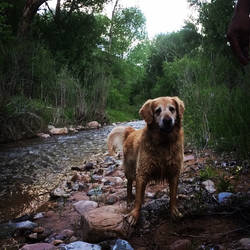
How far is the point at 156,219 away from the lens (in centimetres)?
290

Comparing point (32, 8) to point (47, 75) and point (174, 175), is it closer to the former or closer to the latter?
point (47, 75)

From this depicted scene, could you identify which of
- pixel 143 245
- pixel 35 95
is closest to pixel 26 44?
pixel 35 95

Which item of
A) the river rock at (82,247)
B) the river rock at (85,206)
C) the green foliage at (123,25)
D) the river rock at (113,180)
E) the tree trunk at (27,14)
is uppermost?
the green foliage at (123,25)

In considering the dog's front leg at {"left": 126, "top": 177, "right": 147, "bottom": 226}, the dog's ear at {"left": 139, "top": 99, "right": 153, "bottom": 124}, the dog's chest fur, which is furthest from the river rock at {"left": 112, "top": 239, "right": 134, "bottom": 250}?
the dog's ear at {"left": 139, "top": 99, "right": 153, "bottom": 124}

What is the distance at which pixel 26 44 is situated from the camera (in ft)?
43.5

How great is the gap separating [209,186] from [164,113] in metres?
1.18

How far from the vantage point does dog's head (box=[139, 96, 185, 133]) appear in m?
3.07

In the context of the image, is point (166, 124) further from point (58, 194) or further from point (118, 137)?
point (58, 194)

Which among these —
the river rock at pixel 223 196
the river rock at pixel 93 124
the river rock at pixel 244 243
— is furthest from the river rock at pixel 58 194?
the river rock at pixel 93 124

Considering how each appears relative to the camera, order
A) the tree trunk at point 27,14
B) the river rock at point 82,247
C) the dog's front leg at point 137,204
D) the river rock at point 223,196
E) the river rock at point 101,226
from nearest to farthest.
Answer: the river rock at point 82,247, the river rock at point 101,226, the dog's front leg at point 137,204, the river rock at point 223,196, the tree trunk at point 27,14

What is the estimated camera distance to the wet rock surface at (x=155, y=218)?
2.31 meters

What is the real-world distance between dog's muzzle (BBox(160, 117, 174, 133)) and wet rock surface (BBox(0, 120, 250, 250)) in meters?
0.76

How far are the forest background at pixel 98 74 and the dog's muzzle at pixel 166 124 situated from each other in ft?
5.15

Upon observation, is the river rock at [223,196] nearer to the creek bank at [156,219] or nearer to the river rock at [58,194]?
the creek bank at [156,219]
